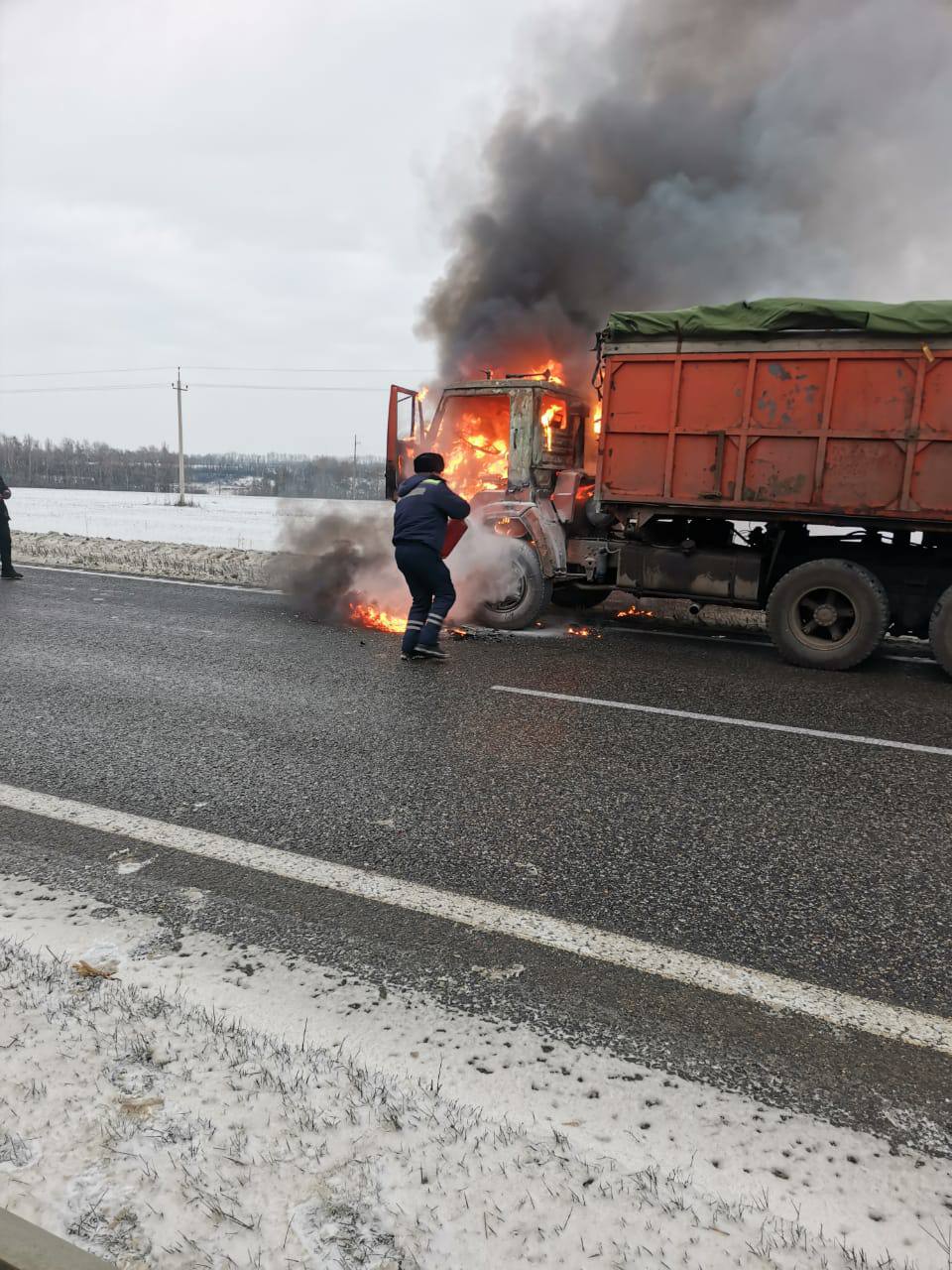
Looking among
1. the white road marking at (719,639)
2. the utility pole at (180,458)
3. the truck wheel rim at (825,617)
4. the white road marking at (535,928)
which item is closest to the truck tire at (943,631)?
the truck wheel rim at (825,617)

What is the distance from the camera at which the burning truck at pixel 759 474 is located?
6820 mm

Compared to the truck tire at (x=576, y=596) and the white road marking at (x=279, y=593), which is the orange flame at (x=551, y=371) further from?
the white road marking at (x=279, y=593)

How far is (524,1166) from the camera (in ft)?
5.90

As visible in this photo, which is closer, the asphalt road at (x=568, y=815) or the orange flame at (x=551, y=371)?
the asphalt road at (x=568, y=815)

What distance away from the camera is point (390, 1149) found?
183 centimetres

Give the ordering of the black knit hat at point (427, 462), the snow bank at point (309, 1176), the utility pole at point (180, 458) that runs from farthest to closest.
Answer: the utility pole at point (180, 458), the black knit hat at point (427, 462), the snow bank at point (309, 1176)

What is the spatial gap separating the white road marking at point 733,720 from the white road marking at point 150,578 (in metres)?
5.30

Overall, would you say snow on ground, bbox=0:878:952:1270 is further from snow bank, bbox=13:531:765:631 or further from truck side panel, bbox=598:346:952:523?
snow bank, bbox=13:531:765:631

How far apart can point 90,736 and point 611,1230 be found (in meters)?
3.97

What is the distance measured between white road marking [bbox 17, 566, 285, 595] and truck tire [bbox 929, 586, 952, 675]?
692 cm

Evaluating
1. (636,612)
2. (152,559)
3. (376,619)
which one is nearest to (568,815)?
(376,619)

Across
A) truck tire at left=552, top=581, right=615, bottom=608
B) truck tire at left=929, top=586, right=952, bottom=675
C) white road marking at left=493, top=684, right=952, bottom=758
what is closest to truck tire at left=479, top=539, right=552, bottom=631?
truck tire at left=552, top=581, right=615, bottom=608

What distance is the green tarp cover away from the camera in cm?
664

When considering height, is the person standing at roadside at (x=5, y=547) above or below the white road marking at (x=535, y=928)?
above
